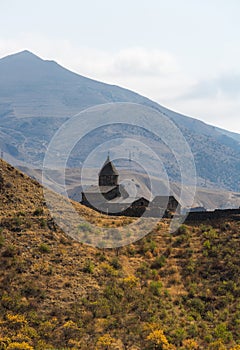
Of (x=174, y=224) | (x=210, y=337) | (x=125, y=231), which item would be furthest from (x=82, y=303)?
(x=174, y=224)

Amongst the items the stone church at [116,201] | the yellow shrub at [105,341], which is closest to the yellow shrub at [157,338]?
the yellow shrub at [105,341]

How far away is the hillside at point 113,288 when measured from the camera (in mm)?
25266

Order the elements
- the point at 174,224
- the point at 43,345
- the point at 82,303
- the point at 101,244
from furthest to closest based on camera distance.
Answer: the point at 174,224
the point at 101,244
the point at 82,303
the point at 43,345

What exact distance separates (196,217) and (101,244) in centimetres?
1172

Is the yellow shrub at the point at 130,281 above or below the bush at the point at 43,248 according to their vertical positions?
below

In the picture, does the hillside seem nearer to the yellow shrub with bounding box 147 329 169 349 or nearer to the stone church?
the yellow shrub with bounding box 147 329 169 349

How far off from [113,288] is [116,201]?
28622 mm

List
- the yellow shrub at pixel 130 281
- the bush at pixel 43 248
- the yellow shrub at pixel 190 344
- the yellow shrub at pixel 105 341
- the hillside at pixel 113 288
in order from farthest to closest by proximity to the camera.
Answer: the bush at pixel 43 248
the yellow shrub at pixel 130 281
the hillside at pixel 113 288
the yellow shrub at pixel 190 344
the yellow shrub at pixel 105 341

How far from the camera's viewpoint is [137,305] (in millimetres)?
28594

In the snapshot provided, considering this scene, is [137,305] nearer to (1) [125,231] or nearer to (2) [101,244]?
(2) [101,244]

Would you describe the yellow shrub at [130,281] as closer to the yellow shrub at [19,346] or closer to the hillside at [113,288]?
the hillside at [113,288]

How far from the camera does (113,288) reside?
29.8m

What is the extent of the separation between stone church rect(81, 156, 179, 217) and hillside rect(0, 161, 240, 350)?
10.2 meters

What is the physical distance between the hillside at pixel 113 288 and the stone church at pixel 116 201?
33.5ft
